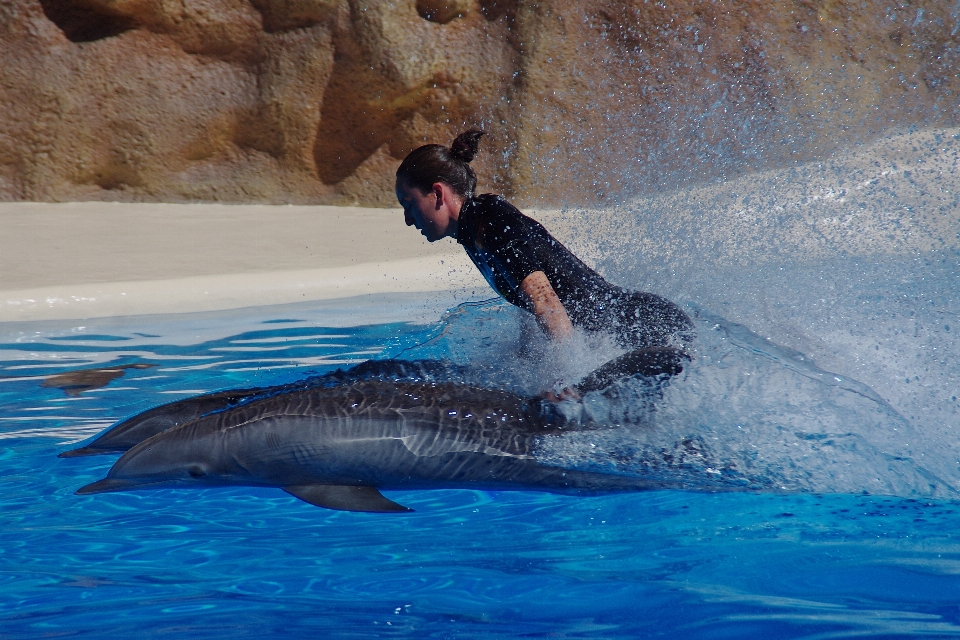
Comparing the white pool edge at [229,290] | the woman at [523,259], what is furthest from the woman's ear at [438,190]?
the white pool edge at [229,290]

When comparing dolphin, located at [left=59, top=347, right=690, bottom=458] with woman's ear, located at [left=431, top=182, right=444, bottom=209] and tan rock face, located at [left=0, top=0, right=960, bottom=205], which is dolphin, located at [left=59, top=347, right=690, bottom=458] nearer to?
woman's ear, located at [left=431, top=182, right=444, bottom=209]

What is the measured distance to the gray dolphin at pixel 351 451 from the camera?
2.99m

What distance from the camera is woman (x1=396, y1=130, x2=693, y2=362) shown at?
3453mm

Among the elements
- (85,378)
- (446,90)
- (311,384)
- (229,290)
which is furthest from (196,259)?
(446,90)

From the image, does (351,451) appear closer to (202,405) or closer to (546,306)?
(202,405)

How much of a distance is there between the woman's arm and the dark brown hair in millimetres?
488

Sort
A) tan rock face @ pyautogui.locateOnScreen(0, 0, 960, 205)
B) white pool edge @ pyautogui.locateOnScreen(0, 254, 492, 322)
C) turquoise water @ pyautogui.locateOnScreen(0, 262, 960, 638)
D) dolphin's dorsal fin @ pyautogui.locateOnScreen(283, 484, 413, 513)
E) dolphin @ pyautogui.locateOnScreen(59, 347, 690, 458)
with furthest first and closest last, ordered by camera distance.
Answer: tan rock face @ pyautogui.locateOnScreen(0, 0, 960, 205)
white pool edge @ pyautogui.locateOnScreen(0, 254, 492, 322)
dolphin @ pyautogui.locateOnScreen(59, 347, 690, 458)
dolphin's dorsal fin @ pyautogui.locateOnScreen(283, 484, 413, 513)
turquoise water @ pyautogui.locateOnScreen(0, 262, 960, 638)

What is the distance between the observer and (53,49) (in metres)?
10.1

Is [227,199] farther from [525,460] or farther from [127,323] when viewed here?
[525,460]

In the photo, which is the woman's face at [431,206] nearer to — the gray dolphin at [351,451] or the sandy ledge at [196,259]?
the gray dolphin at [351,451]

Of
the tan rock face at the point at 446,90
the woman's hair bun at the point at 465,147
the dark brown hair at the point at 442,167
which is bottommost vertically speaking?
the dark brown hair at the point at 442,167

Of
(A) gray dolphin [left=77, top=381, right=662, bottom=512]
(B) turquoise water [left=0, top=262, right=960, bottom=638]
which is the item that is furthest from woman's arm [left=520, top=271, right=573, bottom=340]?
(A) gray dolphin [left=77, top=381, right=662, bottom=512]

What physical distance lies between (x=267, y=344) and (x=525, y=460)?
269 cm

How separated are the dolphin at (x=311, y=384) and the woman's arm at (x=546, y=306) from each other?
23 centimetres
